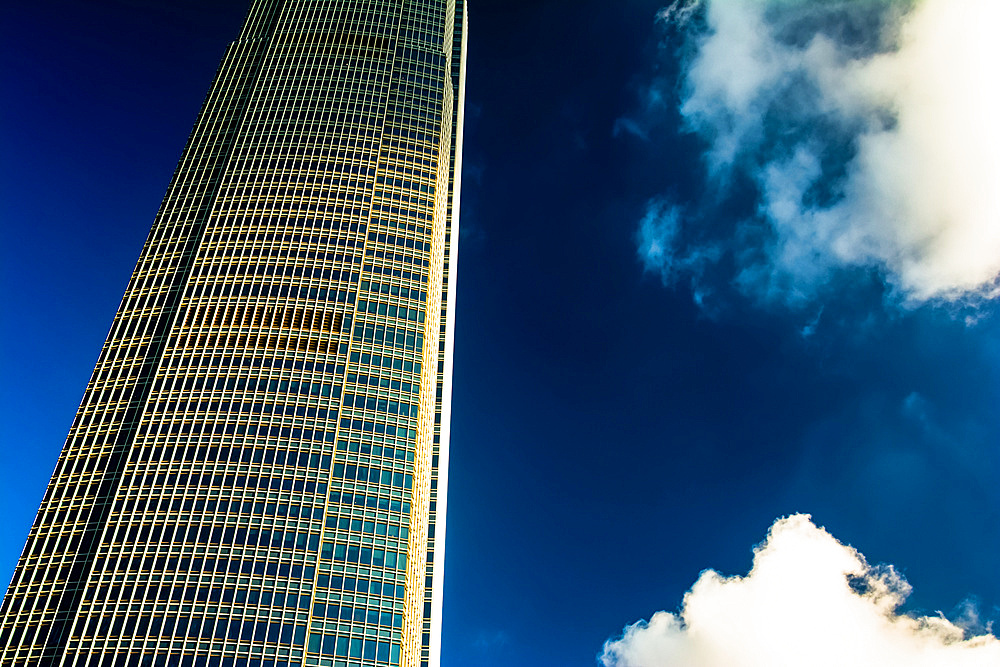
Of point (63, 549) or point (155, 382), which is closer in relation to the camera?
point (63, 549)

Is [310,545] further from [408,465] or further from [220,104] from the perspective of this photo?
[220,104]

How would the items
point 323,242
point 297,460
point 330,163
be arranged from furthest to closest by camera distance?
point 330,163 → point 323,242 → point 297,460

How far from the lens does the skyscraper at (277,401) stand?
4072 inches

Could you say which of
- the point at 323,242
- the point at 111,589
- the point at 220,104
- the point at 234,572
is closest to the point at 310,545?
the point at 234,572

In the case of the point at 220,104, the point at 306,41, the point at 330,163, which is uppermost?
the point at 306,41

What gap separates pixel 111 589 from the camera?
105 metres

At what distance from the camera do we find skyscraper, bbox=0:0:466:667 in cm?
10344

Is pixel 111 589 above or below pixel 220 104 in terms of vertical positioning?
below

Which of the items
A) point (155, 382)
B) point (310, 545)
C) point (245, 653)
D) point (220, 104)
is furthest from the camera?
point (220, 104)

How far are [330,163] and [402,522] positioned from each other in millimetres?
68577

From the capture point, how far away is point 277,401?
121 metres

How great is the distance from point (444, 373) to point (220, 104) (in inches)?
2757

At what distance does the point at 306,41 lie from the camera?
17200 centimetres

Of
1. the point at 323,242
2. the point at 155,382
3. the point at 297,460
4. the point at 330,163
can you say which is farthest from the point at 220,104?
the point at 297,460
